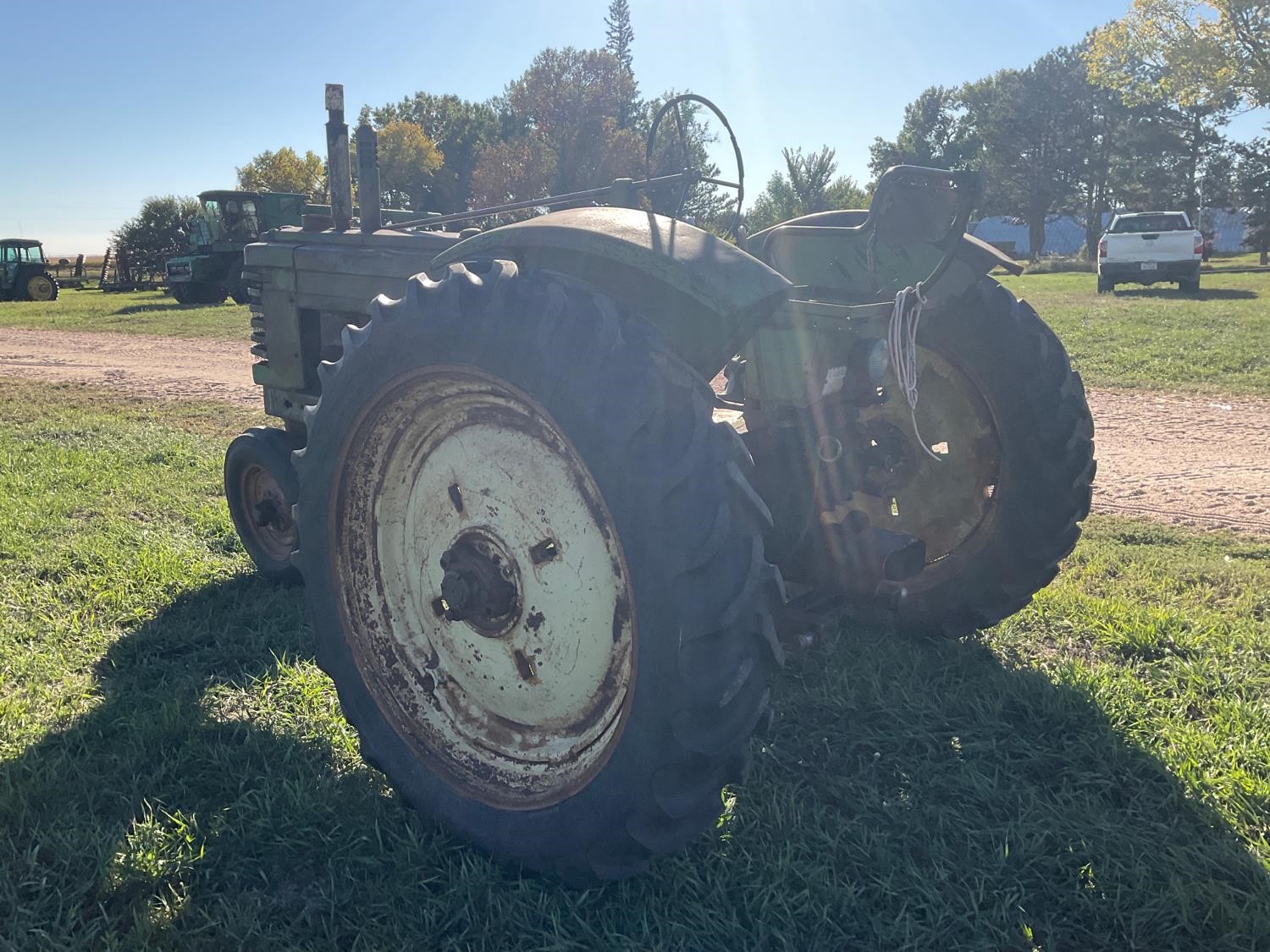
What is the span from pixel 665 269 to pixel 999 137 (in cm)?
6671

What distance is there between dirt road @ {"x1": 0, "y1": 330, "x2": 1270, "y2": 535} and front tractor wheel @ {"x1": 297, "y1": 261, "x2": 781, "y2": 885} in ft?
14.3

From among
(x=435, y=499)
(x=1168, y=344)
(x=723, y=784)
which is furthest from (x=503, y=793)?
(x=1168, y=344)

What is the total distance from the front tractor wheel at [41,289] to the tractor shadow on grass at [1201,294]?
32.0 meters

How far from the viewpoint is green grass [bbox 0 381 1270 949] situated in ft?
6.97

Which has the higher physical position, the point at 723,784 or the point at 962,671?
the point at 723,784

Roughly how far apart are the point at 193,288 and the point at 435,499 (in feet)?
85.5

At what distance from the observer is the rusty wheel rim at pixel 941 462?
3336 millimetres

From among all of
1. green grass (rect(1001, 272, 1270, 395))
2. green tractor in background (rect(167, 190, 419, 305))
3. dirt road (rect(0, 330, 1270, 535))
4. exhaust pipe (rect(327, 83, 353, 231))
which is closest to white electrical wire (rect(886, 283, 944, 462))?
exhaust pipe (rect(327, 83, 353, 231))

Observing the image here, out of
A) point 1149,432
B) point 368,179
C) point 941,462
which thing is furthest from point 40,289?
point 941,462

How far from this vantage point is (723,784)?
2.00 m

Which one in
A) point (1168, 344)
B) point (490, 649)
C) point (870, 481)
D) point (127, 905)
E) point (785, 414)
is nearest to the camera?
point (127, 905)

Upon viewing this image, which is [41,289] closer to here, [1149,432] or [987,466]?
[1149,432]

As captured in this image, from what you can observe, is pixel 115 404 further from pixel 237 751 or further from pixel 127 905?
pixel 127 905

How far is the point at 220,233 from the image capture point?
25.3 m
